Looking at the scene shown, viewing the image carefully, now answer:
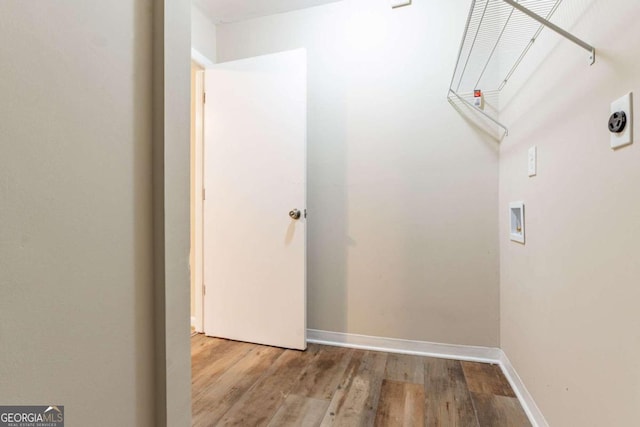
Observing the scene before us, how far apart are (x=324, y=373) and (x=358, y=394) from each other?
10.6 inches

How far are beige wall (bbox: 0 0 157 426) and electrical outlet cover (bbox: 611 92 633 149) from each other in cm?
123

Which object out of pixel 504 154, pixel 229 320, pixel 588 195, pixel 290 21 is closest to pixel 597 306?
pixel 588 195

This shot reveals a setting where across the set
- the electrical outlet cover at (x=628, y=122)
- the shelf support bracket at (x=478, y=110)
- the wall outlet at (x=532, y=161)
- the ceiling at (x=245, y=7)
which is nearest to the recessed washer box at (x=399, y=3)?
the ceiling at (x=245, y=7)

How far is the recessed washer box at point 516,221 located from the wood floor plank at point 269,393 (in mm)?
1412

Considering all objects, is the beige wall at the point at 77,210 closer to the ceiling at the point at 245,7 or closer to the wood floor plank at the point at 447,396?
the wood floor plank at the point at 447,396

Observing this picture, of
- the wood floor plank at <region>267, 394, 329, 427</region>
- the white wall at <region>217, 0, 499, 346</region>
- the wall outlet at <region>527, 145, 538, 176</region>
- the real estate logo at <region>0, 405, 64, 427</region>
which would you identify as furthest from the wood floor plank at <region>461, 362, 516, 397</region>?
the real estate logo at <region>0, 405, 64, 427</region>

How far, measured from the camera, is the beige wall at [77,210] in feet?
1.69

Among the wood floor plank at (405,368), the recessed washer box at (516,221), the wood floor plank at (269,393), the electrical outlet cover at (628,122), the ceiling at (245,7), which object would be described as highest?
the ceiling at (245,7)

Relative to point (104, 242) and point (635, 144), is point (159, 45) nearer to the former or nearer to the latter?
point (104, 242)

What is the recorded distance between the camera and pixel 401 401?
1.47m

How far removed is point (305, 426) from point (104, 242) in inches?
45.9

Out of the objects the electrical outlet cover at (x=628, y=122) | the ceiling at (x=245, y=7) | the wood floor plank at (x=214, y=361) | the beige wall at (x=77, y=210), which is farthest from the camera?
the ceiling at (x=245, y=7)

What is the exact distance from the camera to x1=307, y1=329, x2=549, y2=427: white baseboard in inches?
68.4

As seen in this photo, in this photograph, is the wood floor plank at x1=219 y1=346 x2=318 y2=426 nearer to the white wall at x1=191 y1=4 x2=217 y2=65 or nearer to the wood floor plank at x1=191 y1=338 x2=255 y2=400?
the wood floor plank at x1=191 y1=338 x2=255 y2=400
